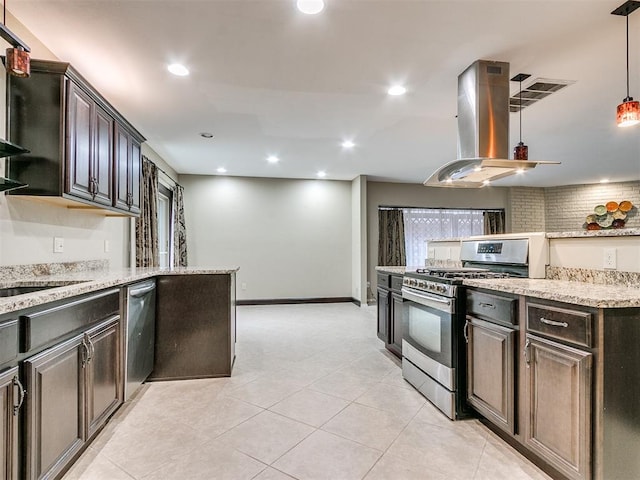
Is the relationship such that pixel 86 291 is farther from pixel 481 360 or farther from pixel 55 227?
pixel 481 360

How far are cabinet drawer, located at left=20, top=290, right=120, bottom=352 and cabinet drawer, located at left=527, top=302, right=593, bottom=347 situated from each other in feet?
7.49

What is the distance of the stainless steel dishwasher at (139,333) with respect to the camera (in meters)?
2.36

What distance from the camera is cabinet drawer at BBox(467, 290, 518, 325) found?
1.88 metres

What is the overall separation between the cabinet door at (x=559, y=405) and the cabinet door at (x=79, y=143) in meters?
2.85

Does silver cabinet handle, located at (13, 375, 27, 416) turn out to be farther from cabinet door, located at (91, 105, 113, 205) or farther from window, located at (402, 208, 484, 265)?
window, located at (402, 208, 484, 265)

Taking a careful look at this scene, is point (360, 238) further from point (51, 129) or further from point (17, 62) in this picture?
point (17, 62)

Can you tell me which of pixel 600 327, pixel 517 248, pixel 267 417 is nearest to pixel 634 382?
pixel 600 327

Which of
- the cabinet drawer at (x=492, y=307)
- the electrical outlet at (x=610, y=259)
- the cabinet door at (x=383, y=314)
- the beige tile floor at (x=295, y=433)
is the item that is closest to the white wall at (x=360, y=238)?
the cabinet door at (x=383, y=314)

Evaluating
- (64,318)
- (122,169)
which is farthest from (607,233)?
(122,169)

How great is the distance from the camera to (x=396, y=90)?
9.75ft

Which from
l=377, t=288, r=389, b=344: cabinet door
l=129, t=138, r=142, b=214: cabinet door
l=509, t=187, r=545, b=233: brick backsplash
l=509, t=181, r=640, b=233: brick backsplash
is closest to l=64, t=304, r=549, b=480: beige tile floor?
l=377, t=288, r=389, b=344: cabinet door

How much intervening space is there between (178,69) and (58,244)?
1.60 metres

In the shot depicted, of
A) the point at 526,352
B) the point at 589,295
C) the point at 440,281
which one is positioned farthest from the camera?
the point at 440,281

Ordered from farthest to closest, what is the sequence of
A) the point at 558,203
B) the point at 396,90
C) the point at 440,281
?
1. the point at 558,203
2. the point at 396,90
3. the point at 440,281
